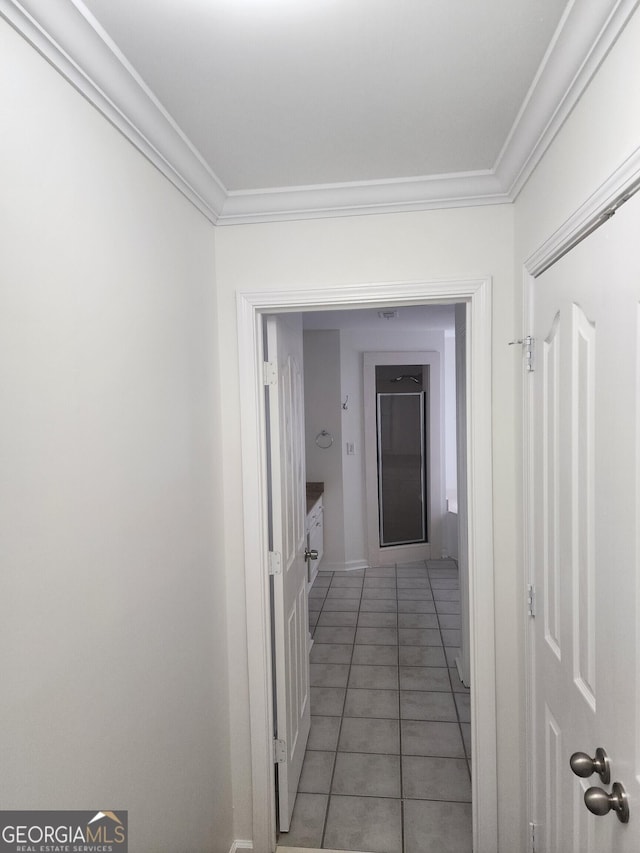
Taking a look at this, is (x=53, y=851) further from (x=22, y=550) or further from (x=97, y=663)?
(x=22, y=550)

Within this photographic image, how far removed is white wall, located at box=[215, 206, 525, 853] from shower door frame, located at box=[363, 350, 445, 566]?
11.8 feet

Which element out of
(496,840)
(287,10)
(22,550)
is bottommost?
(496,840)

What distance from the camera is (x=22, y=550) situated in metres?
0.97

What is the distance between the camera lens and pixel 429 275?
194 centimetres

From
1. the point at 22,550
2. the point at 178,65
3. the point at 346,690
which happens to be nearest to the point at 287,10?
the point at 178,65

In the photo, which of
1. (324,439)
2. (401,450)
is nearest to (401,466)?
(401,450)

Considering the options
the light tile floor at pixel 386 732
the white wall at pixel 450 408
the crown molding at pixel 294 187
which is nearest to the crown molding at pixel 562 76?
the crown molding at pixel 294 187

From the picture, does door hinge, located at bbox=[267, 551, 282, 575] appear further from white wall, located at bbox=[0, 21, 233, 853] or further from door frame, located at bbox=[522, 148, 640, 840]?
door frame, located at bbox=[522, 148, 640, 840]

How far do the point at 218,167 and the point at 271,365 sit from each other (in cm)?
75

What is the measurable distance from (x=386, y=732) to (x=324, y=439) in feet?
10.0

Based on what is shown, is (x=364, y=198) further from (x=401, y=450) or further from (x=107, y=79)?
(x=401, y=450)

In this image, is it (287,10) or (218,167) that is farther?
(218,167)

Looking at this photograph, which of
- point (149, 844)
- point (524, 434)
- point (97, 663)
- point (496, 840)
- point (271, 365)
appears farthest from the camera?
point (271, 365)

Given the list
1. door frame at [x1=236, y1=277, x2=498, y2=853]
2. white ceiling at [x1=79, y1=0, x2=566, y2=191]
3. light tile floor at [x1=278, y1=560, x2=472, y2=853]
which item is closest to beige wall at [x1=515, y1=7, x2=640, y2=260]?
white ceiling at [x1=79, y1=0, x2=566, y2=191]
